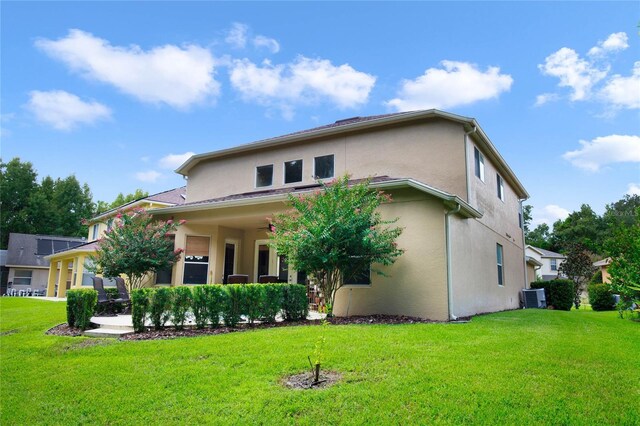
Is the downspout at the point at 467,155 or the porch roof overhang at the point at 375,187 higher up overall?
the downspout at the point at 467,155

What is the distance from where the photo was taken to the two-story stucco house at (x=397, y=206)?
10516mm

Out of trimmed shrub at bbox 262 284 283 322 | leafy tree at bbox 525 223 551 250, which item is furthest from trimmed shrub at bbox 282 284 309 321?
leafy tree at bbox 525 223 551 250

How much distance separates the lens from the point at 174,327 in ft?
28.2

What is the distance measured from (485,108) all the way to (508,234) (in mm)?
5493

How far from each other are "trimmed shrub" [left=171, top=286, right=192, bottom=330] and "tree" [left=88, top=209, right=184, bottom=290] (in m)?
5.15

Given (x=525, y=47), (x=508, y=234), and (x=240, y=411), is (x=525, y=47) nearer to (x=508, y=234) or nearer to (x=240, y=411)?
(x=508, y=234)

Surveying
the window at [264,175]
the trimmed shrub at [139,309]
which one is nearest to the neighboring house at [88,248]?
the window at [264,175]

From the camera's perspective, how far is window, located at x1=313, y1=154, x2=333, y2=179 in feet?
47.3

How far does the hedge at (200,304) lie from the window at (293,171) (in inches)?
259

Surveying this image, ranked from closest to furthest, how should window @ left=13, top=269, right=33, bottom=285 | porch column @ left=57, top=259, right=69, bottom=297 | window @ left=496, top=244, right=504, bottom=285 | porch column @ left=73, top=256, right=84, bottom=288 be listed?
window @ left=496, top=244, right=504, bottom=285 < porch column @ left=73, top=256, right=84, bottom=288 < porch column @ left=57, top=259, right=69, bottom=297 < window @ left=13, top=269, right=33, bottom=285

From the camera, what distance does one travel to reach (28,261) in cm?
3822

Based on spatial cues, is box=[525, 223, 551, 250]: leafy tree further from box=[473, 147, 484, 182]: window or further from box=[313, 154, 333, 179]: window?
box=[313, 154, 333, 179]: window

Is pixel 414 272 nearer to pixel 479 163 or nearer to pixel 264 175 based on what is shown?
pixel 479 163

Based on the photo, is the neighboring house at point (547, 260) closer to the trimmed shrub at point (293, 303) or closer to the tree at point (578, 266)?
the tree at point (578, 266)
